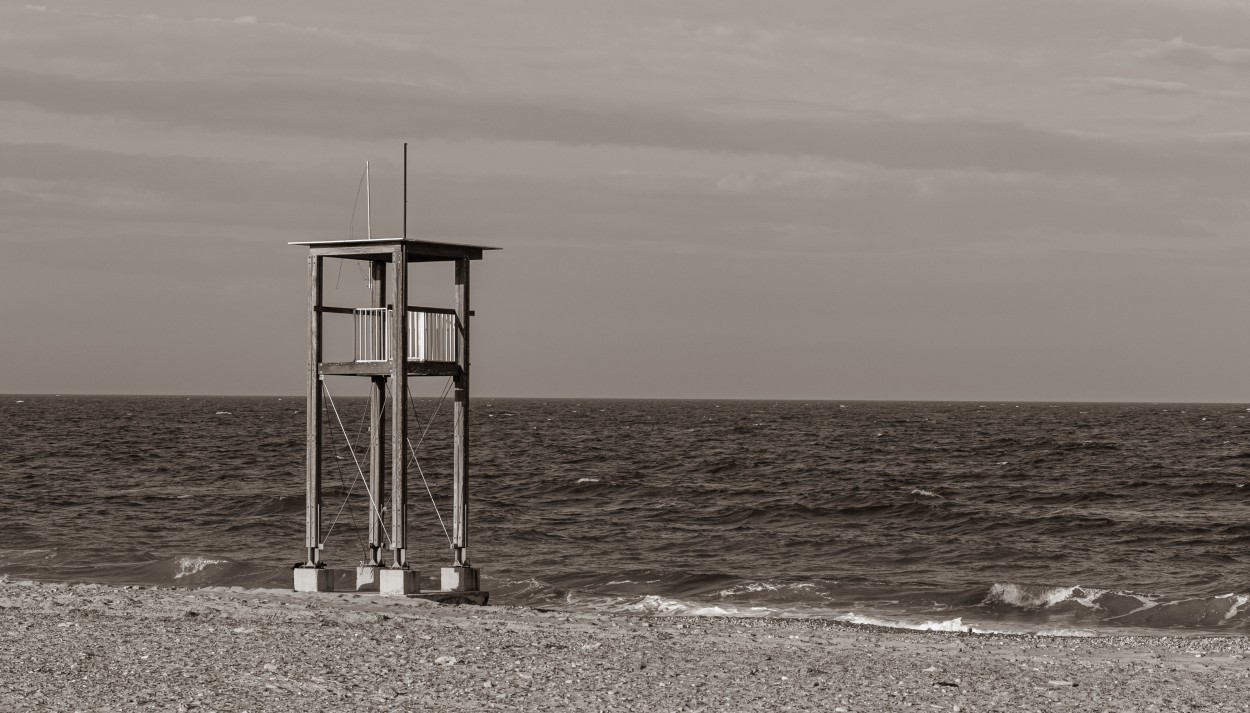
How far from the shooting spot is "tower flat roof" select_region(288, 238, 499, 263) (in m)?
20.0

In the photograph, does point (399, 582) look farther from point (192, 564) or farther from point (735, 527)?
point (735, 527)

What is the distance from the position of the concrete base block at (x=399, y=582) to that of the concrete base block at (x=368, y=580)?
66 centimetres

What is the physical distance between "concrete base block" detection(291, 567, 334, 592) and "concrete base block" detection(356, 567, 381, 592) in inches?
17.2

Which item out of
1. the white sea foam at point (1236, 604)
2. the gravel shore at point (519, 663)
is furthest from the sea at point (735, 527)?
the gravel shore at point (519, 663)

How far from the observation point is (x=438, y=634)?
16609 millimetres

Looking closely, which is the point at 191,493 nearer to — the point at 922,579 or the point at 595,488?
the point at 595,488

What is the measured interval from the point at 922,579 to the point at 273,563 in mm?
12815

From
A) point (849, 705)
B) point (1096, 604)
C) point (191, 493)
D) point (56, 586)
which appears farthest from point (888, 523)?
point (849, 705)

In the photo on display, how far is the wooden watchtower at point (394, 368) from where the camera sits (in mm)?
20250

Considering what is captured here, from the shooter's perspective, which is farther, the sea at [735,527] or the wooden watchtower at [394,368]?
the sea at [735,527]

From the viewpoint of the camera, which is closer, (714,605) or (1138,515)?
(714,605)

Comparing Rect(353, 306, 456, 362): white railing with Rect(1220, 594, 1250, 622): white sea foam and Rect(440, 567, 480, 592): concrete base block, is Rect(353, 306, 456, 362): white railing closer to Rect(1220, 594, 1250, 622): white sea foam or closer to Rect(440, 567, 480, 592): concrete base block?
Rect(440, 567, 480, 592): concrete base block

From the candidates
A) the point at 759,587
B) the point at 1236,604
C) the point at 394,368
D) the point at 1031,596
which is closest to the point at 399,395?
the point at 394,368

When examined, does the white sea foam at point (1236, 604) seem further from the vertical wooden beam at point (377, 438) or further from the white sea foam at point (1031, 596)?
the vertical wooden beam at point (377, 438)
